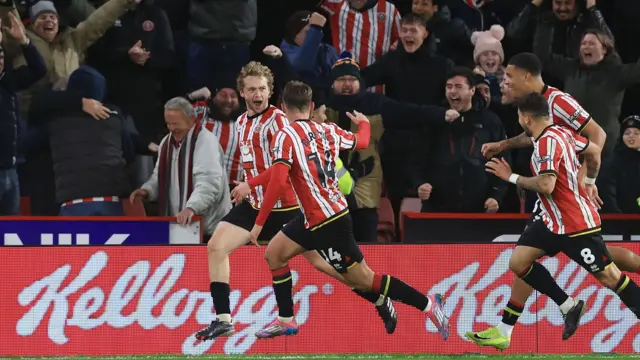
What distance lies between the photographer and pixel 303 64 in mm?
11703

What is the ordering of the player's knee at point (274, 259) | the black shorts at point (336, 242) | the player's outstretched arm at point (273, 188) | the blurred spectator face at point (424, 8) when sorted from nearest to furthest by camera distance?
the player's outstretched arm at point (273, 188), the black shorts at point (336, 242), the player's knee at point (274, 259), the blurred spectator face at point (424, 8)

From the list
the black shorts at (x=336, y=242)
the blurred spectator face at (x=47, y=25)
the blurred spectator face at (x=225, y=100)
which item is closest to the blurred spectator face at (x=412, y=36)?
the blurred spectator face at (x=225, y=100)

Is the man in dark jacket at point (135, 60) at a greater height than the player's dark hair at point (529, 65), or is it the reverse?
the player's dark hair at point (529, 65)

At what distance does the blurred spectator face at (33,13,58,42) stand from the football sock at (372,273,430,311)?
3.95 meters

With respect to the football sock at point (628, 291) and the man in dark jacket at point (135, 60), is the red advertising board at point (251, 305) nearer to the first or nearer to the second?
the football sock at point (628, 291)

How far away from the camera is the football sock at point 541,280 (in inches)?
365

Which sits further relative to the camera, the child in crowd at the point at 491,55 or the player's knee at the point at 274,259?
the child in crowd at the point at 491,55

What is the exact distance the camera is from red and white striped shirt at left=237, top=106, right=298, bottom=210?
386 inches

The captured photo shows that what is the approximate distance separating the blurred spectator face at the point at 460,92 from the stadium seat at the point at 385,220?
1.08 metres

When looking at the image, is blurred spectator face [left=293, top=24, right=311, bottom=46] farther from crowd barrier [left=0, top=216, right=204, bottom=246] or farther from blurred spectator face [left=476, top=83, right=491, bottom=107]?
crowd barrier [left=0, top=216, right=204, bottom=246]

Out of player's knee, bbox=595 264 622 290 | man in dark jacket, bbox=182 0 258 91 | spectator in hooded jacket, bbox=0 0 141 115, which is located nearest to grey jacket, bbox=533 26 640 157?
player's knee, bbox=595 264 622 290

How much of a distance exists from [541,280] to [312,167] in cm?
177

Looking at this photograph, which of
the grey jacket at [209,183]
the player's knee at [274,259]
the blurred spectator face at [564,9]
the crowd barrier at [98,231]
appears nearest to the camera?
the player's knee at [274,259]

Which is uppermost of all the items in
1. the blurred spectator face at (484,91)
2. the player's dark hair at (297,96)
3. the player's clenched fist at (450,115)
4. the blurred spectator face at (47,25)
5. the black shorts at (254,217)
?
the blurred spectator face at (47,25)
